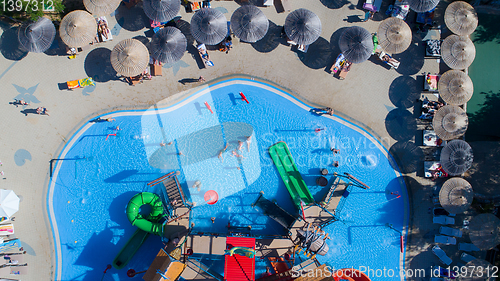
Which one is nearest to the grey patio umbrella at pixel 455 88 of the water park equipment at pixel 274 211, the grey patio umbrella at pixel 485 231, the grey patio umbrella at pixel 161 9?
the grey patio umbrella at pixel 485 231

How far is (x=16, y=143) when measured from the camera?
638 inches

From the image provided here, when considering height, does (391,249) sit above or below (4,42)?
below

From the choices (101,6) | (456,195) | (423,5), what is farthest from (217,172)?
(423,5)

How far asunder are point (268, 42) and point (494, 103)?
1544cm

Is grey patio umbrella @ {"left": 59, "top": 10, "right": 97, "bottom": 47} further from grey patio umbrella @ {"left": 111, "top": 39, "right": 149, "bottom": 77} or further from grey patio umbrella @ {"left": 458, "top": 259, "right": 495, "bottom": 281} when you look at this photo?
grey patio umbrella @ {"left": 458, "top": 259, "right": 495, "bottom": 281}

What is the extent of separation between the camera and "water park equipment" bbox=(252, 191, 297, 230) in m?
16.0

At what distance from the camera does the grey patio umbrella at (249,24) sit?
14.7 meters

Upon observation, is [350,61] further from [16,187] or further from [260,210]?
[16,187]

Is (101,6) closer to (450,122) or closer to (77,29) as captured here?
(77,29)

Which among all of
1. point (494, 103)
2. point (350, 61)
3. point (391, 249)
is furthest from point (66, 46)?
point (494, 103)

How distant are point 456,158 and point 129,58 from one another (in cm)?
1985

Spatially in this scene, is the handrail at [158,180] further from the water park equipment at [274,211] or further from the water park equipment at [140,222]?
the water park equipment at [274,211]

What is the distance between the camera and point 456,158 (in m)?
15.0

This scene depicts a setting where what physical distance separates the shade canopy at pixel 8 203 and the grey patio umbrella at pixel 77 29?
955 cm
